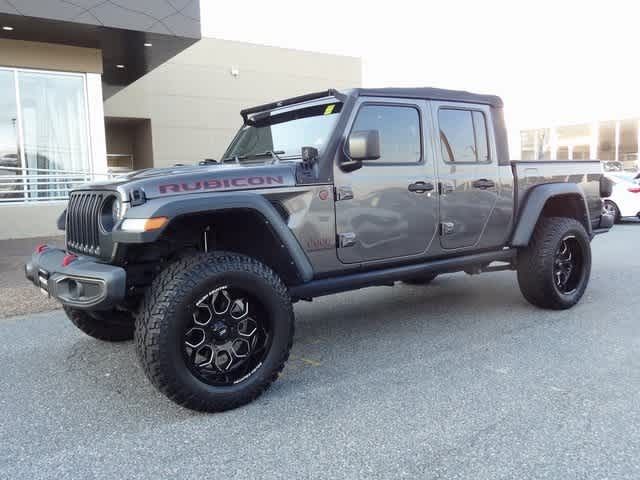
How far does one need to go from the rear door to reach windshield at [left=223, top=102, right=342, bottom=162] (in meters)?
1.02

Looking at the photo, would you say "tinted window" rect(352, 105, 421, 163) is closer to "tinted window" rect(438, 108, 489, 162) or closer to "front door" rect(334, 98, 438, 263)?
"front door" rect(334, 98, 438, 263)

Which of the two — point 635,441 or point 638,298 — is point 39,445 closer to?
point 635,441

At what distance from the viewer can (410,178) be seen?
4.21 meters

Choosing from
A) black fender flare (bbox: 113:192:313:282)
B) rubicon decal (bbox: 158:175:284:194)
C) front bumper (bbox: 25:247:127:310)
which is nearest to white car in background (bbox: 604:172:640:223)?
black fender flare (bbox: 113:192:313:282)

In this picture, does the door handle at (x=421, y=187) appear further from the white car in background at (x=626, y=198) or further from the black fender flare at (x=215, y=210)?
the white car in background at (x=626, y=198)

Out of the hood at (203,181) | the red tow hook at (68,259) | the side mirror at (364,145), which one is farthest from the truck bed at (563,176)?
the red tow hook at (68,259)

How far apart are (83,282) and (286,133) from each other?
1.96 meters

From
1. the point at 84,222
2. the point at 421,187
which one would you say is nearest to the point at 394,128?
the point at 421,187

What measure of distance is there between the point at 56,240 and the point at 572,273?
31.8 feet

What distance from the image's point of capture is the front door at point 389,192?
3879mm

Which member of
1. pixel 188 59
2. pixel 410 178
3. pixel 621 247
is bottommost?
pixel 621 247

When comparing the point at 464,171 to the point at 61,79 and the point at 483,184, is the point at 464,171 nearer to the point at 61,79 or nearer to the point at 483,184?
the point at 483,184

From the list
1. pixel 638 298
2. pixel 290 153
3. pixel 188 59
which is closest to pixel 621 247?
pixel 638 298

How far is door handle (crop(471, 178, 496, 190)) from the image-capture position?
466 centimetres
